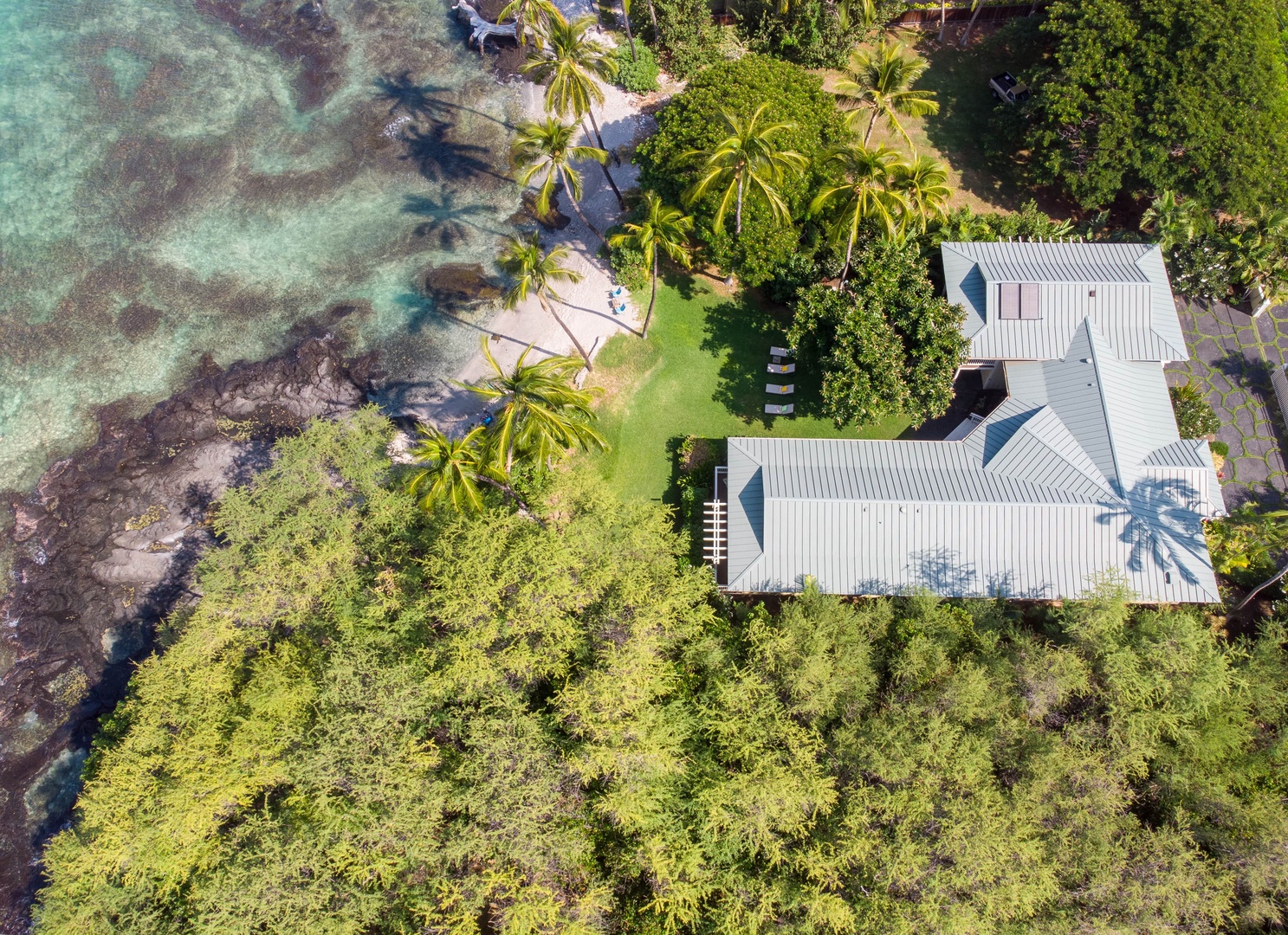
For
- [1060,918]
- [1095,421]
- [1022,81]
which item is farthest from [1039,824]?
[1022,81]

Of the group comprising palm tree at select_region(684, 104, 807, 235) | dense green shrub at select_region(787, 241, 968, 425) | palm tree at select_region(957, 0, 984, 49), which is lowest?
dense green shrub at select_region(787, 241, 968, 425)

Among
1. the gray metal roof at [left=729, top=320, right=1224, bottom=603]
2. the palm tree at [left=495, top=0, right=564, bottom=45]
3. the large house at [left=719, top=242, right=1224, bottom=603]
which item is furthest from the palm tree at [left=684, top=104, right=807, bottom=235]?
the gray metal roof at [left=729, top=320, right=1224, bottom=603]

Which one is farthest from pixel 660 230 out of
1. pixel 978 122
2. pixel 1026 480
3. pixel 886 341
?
pixel 978 122

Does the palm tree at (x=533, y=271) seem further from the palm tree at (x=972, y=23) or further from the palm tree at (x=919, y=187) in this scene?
the palm tree at (x=972, y=23)

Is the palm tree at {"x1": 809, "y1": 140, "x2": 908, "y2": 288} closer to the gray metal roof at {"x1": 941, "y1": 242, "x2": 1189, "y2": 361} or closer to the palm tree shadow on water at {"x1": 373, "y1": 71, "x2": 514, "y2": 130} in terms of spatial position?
the gray metal roof at {"x1": 941, "y1": 242, "x2": 1189, "y2": 361}

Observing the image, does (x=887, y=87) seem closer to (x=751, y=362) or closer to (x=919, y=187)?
(x=919, y=187)

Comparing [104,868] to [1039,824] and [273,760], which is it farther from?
[1039,824]

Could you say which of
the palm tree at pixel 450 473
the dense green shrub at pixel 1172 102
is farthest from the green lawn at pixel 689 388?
the dense green shrub at pixel 1172 102
